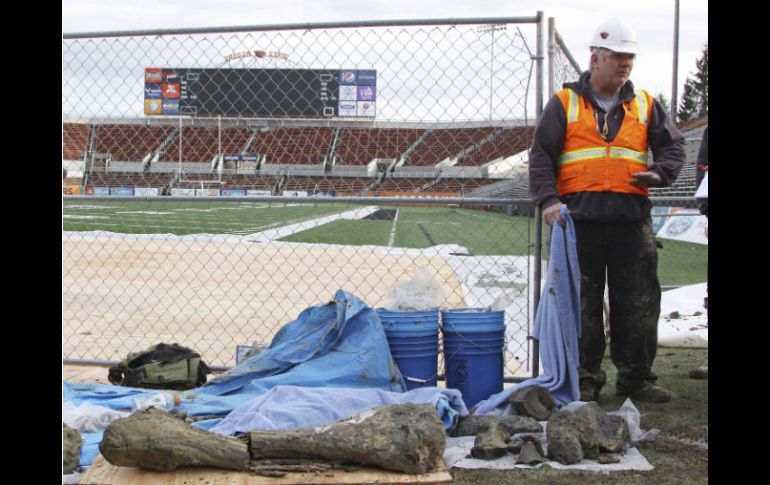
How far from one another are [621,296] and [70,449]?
3.08 meters

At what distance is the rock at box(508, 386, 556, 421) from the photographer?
4140mm

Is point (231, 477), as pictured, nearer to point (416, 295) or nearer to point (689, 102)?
point (416, 295)

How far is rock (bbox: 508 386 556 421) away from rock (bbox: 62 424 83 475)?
2.15 metres

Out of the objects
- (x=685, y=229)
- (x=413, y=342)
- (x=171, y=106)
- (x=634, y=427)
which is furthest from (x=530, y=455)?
(x=685, y=229)

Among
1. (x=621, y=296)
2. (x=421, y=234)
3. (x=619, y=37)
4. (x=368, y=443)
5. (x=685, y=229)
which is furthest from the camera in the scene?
(x=421, y=234)

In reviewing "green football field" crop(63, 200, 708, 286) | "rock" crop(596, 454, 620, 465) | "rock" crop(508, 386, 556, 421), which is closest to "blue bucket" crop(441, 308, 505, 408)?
"rock" crop(508, 386, 556, 421)

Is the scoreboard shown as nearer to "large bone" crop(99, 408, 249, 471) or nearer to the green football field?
"large bone" crop(99, 408, 249, 471)

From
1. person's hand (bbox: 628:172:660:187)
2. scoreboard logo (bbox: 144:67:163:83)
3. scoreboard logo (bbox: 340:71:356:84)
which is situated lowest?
person's hand (bbox: 628:172:660:187)

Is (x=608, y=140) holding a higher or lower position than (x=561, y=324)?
higher

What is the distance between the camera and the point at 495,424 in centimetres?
384

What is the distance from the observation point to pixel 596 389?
4.65 m

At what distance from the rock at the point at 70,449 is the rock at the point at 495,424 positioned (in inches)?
69.0

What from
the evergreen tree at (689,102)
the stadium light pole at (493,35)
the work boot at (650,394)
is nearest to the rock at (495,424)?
the work boot at (650,394)
